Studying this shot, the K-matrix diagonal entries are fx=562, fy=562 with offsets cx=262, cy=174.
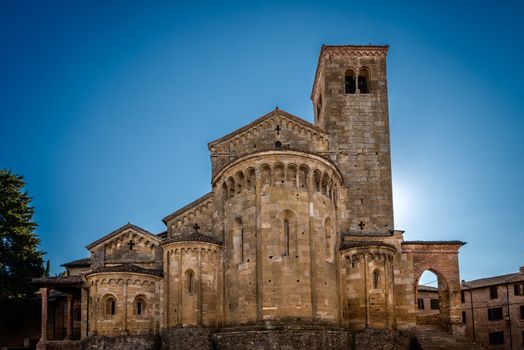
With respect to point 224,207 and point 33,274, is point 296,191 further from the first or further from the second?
point 33,274

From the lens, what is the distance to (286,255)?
27188 millimetres

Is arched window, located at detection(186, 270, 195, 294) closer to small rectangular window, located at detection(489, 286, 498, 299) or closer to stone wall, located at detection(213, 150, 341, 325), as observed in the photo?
stone wall, located at detection(213, 150, 341, 325)

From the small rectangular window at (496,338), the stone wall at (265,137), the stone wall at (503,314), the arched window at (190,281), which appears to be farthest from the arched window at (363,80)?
the small rectangular window at (496,338)

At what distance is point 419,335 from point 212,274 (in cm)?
1185

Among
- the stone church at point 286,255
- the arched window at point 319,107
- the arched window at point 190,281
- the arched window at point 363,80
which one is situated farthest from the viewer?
the arched window at point 319,107


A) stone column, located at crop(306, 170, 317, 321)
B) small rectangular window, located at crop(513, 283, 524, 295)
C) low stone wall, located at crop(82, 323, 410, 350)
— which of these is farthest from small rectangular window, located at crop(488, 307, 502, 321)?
stone column, located at crop(306, 170, 317, 321)

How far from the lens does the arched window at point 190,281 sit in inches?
1166

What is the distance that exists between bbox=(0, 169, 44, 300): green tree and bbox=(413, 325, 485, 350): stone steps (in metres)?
28.6

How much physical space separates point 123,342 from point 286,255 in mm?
10244

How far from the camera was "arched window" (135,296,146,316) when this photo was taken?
30891 millimetres

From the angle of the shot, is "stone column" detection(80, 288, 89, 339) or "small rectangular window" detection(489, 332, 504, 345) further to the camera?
"small rectangular window" detection(489, 332, 504, 345)

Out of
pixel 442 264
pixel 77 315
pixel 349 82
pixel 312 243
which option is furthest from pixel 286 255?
pixel 77 315

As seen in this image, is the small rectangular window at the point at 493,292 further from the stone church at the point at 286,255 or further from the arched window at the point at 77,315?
the arched window at the point at 77,315

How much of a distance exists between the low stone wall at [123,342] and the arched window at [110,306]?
1333mm
